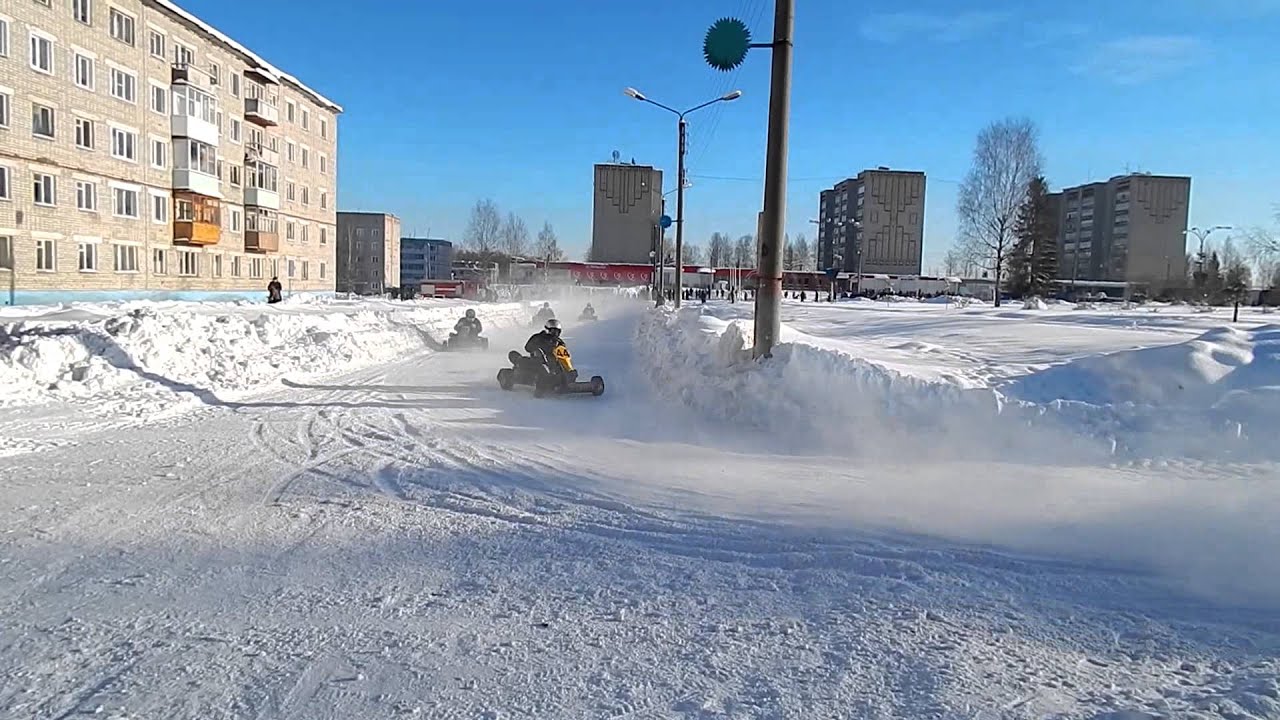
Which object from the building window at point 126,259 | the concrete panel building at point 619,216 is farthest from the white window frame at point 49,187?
the concrete panel building at point 619,216

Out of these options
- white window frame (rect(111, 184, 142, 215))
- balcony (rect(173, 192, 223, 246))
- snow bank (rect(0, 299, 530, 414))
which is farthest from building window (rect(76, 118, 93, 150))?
snow bank (rect(0, 299, 530, 414))

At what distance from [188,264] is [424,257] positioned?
5420 inches

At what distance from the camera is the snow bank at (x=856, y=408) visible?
8.49m

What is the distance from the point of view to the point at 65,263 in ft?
115

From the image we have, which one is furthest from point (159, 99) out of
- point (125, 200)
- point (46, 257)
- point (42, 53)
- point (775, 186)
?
point (775, 186)

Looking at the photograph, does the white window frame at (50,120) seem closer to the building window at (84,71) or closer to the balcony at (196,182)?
the building window at (84,71)

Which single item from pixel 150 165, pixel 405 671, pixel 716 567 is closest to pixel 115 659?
pixel 405 671

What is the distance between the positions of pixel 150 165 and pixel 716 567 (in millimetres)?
45372

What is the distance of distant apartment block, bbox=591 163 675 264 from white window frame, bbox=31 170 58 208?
277 ft

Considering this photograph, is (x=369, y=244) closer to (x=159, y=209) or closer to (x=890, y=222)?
(x=890, y=222)

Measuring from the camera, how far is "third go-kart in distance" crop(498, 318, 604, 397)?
1334 centimetres

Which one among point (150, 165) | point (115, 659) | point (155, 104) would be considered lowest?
point (115, 659)

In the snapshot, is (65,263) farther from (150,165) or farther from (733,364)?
(733,364)

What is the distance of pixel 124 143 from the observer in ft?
128
